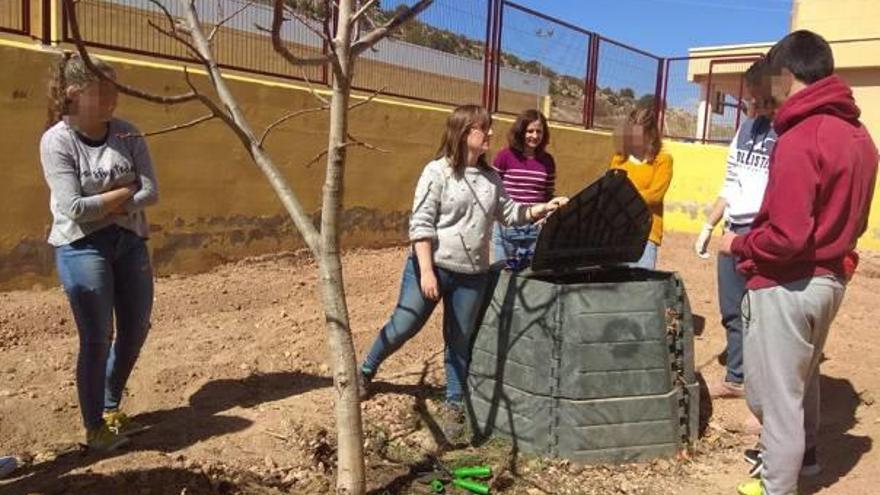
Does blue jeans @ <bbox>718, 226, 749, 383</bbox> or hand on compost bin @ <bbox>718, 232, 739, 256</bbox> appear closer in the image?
hand on compost bin @ <bbox>718, 232, 739, 256</bbox>

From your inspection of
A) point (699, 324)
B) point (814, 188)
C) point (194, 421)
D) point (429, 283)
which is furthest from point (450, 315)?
point (699, 324)

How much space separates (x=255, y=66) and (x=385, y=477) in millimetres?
6192

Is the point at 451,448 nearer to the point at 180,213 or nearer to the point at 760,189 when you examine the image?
the point at 760,189

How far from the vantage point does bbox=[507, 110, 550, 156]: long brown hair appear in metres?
5.08

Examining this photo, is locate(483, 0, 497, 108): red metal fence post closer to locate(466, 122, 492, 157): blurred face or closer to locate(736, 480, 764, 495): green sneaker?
locate(466, 122, 492, 157): blurred face

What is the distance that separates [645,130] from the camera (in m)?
5.03

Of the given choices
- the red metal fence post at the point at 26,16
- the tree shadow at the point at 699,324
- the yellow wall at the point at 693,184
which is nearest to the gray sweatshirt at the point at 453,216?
the tree shadow at the point at 699,324

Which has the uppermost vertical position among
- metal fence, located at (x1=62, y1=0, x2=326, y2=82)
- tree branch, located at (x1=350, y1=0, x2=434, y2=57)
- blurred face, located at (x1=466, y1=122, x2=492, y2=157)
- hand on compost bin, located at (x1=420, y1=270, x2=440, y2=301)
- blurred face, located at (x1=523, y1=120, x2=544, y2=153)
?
metal fence, located at (x1=62, y1=0, x2=326, y2=82)

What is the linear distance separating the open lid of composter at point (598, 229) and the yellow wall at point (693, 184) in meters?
7.70

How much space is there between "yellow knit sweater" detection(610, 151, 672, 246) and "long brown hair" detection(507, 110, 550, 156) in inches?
21.3

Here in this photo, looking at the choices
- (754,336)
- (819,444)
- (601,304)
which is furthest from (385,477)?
(819,444)

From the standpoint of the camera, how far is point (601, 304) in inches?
145

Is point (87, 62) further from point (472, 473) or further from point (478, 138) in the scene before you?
point (472, 473)

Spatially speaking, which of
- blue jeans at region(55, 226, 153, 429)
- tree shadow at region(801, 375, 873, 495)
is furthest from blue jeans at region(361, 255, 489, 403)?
tree shadow at region(801, 375, 873, 495)
